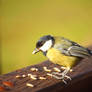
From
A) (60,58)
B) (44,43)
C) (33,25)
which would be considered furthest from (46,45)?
(33,25)

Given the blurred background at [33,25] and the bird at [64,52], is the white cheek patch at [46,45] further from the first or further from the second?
the blurred background at [33,25]

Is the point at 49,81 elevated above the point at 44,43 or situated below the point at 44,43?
below

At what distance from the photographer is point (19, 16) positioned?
2.89 metres

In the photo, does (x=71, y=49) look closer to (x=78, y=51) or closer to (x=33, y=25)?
(x=78, y=51)

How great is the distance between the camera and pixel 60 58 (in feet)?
6.32

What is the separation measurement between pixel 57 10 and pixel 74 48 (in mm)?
1287

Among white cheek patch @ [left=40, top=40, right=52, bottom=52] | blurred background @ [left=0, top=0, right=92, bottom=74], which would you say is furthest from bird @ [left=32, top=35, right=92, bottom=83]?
blurred background @ [left=0, top=0, right=92, bottom=74]

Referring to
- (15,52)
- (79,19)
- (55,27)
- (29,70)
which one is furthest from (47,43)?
(79,19)

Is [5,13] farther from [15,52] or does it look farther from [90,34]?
[90,34]

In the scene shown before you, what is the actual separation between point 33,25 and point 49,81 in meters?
1.23

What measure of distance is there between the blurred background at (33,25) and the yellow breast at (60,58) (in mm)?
679

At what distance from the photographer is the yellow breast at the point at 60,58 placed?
1.90 m

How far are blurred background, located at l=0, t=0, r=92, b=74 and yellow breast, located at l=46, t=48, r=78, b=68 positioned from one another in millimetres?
679

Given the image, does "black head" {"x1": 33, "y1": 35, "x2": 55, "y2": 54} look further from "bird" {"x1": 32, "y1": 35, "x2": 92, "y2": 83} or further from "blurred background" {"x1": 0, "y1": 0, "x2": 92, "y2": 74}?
"blurred background" {"x1": 0, "y1": 0, "x2": 92, "y2": 74}
